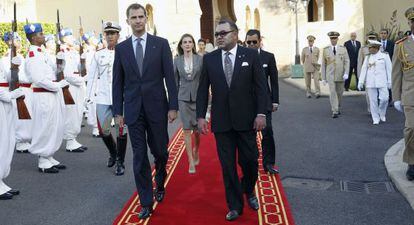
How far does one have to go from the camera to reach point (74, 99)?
980cm

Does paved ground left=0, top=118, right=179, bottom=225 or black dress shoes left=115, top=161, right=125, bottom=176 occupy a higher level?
black dress shoes left=115, top=161, right=125, bottom=176

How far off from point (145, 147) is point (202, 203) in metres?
0.97

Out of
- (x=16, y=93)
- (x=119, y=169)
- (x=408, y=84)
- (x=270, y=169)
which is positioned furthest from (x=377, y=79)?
(x=16, y=93)

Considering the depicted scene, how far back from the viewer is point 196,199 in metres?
5.59

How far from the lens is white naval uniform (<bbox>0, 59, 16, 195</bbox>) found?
603cm

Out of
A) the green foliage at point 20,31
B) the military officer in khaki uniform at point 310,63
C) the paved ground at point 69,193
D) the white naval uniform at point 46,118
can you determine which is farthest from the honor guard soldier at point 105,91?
the military officer in khaki uniform at point 310,63

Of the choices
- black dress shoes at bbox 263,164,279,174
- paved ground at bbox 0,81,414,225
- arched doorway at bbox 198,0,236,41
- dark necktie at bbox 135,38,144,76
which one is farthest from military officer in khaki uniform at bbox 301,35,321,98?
arched doorway at bbox 198,0,236,41

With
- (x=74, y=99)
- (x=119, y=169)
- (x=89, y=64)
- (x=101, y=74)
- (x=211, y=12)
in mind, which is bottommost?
(x=119, y=169)

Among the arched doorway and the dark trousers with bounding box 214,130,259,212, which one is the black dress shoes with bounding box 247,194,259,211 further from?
the arched doorway

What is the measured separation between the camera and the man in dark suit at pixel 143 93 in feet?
16.3

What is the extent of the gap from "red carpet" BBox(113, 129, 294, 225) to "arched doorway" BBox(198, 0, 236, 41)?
24.0m

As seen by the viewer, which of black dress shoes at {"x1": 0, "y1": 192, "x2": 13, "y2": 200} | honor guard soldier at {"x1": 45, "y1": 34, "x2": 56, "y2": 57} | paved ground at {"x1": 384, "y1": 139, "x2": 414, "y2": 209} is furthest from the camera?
honor guard soldier at {"x1": 45, "y1": 34, "x2": 56, "y2": 57}

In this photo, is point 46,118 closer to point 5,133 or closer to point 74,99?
point 5,133

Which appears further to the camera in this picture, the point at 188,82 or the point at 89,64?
the point at 89,64
